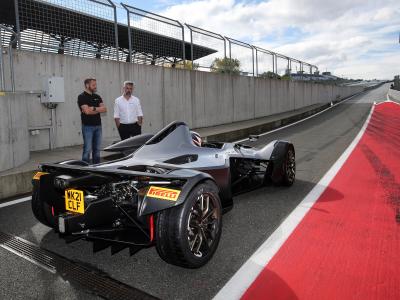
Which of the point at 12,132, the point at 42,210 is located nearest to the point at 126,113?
the point at 12,132

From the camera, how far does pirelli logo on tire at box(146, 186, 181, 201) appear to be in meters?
3.11

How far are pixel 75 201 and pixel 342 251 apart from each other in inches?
96.4

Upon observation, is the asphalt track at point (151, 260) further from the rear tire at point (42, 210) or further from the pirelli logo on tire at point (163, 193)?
the pirelli logo on tire at point (163, 193)

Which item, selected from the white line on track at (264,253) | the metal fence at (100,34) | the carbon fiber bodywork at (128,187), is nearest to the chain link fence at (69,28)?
the metal fence at (100,34)

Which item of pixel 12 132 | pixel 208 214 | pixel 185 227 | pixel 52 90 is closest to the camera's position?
pixel 185 227

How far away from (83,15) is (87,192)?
306 inches

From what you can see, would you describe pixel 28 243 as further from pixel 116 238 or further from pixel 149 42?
pixel 149 42

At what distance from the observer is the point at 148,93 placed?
1253 centimetres

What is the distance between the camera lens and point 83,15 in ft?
32.8

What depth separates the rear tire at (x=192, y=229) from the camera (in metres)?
3.09

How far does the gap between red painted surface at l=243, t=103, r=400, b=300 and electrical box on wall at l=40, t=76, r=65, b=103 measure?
6.16 m

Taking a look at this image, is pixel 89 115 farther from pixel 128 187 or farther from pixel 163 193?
pixel 163 193

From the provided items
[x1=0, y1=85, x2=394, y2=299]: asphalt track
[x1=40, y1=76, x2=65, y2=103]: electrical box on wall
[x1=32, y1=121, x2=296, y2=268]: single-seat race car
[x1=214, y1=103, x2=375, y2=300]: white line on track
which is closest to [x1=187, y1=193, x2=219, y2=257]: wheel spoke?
[x1=32, y1=121, x2=296, y2=268]: single-seat race car

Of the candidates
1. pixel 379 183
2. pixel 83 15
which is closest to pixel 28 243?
pixel 379 183
